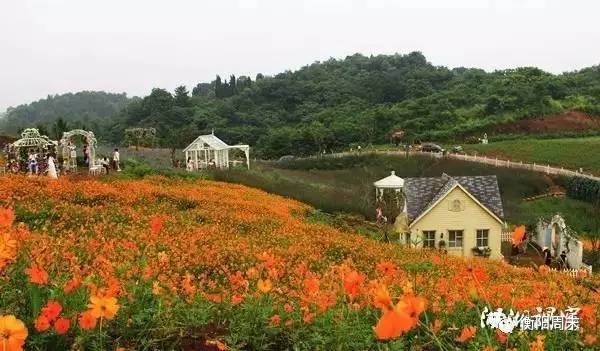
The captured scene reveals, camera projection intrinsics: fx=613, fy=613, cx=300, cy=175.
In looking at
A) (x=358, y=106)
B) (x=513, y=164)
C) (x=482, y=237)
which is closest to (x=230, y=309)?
(x=482, y=237)

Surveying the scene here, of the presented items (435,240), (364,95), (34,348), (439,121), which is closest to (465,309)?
(34,348)

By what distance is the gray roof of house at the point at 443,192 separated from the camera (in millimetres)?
26703

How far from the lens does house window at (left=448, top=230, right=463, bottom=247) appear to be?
2659cm

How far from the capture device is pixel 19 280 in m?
4.47

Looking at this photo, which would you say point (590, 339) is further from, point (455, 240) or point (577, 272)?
point (455, 240)

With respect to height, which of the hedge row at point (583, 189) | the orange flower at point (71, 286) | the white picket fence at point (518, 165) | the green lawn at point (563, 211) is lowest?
the green lawn at point (563, 211)

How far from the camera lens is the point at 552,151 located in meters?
56.9

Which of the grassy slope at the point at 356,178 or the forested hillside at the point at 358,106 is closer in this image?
the grassy slope at the point at 356,178

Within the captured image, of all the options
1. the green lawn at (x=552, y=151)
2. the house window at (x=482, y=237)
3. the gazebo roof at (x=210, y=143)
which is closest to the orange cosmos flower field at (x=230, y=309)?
the house window at (x=482, y=237)

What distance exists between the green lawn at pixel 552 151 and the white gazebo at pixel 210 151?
25.5 m

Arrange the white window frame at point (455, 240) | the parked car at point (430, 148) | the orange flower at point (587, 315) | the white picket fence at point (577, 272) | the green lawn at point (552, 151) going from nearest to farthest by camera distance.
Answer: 1. the orange flower at point (587, 315)
2. the white picket fence at point (577, 272)
3. the white window frame at point (455, 240)
4. the green lawn at point (552, 151)
5. the parked car at point (430, 148)

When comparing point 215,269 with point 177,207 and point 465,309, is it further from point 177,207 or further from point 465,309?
point 177,207

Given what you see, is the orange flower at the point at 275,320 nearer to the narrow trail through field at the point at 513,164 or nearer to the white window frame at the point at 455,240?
the white window frame at the point at 455,240

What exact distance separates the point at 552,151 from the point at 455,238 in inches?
1376
